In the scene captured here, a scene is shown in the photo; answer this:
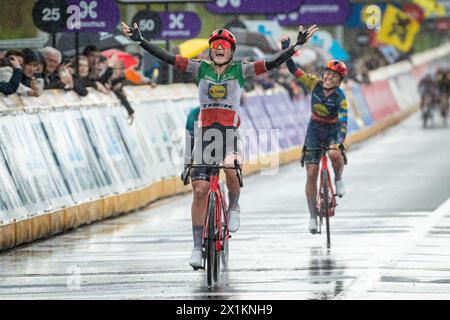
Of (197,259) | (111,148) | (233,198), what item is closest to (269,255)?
(233,198)

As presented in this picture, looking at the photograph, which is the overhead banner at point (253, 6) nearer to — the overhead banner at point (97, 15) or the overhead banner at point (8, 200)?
the overhead banner at point (97, 15)

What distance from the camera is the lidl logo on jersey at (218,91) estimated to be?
14641 millimetres

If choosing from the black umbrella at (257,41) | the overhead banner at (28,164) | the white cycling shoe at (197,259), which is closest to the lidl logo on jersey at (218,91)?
the white cycling shoe at (197,259)

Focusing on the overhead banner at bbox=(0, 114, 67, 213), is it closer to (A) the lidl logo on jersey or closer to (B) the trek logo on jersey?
(B) the trek logo on jersey

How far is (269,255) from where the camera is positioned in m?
16.5

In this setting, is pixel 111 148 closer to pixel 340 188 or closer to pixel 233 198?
pixel 340 188

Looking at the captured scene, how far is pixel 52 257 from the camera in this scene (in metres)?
16.7

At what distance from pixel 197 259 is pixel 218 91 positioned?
1.45 m

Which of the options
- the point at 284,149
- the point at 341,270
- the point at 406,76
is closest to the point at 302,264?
the point at 341,270

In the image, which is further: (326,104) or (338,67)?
(326,104)

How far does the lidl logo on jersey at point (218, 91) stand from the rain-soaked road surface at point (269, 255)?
1.50 m

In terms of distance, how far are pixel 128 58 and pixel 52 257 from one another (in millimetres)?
10641

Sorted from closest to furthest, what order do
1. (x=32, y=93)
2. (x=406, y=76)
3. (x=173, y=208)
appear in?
(x=32, y=93), (x=173, y=208), (x=406, y=76)

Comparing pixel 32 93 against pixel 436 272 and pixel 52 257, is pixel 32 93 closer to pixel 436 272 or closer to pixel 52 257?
pixel 52 257
